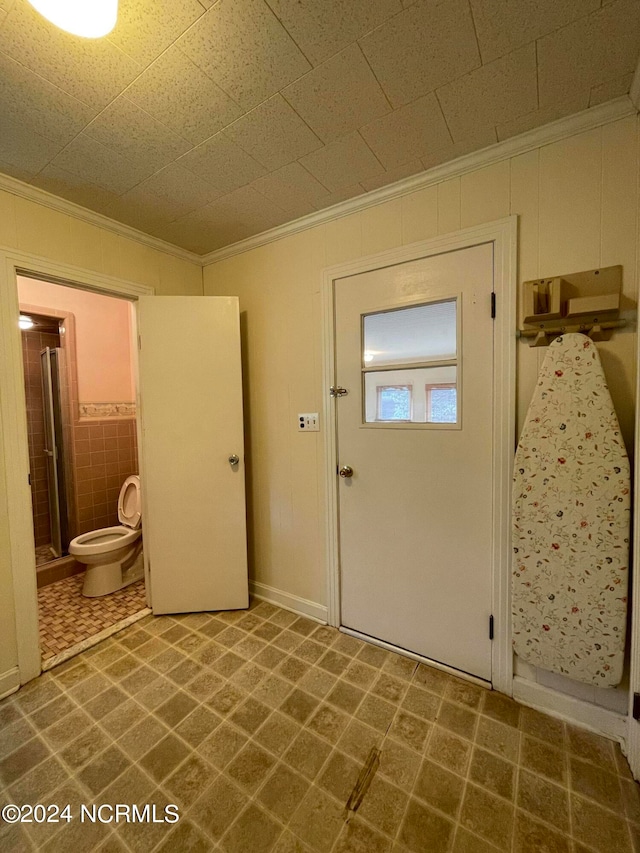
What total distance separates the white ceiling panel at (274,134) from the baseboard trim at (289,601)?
92.7 inches

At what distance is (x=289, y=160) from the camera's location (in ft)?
4.93

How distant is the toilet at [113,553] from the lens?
241cm

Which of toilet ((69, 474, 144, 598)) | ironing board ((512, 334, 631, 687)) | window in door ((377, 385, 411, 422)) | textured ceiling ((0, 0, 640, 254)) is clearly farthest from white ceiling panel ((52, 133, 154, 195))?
toilet ((69, 474, 144, 598))

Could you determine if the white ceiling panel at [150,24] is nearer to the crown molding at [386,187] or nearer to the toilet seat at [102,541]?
the crown molding at [386,187]

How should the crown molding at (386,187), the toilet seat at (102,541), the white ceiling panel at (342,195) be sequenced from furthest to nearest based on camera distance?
1. the toilet seat at (102,541)
2. the white ceiling panel at (342,195)
3. the crown molding at (386,187)

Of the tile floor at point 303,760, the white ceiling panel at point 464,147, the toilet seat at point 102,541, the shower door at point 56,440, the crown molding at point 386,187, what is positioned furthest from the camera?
the shower door at point 56,440

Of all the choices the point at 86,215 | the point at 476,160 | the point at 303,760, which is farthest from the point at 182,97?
the point at 303,760

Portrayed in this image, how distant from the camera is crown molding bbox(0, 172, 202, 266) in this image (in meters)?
1.60

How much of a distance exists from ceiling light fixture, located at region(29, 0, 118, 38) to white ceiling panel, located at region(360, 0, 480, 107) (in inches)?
26.9

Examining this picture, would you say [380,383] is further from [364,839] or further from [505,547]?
[364,839]

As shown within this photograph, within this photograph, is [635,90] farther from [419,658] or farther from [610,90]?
[419,658]

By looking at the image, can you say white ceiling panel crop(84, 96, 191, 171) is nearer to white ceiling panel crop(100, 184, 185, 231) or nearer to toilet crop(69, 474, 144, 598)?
white ceiling panel crop(100, 184, 185, 231)

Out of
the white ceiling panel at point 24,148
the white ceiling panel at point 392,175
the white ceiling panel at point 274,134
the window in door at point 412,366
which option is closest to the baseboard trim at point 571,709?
the window in door at point 412,366

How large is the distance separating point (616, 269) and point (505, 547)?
3.84 ft
